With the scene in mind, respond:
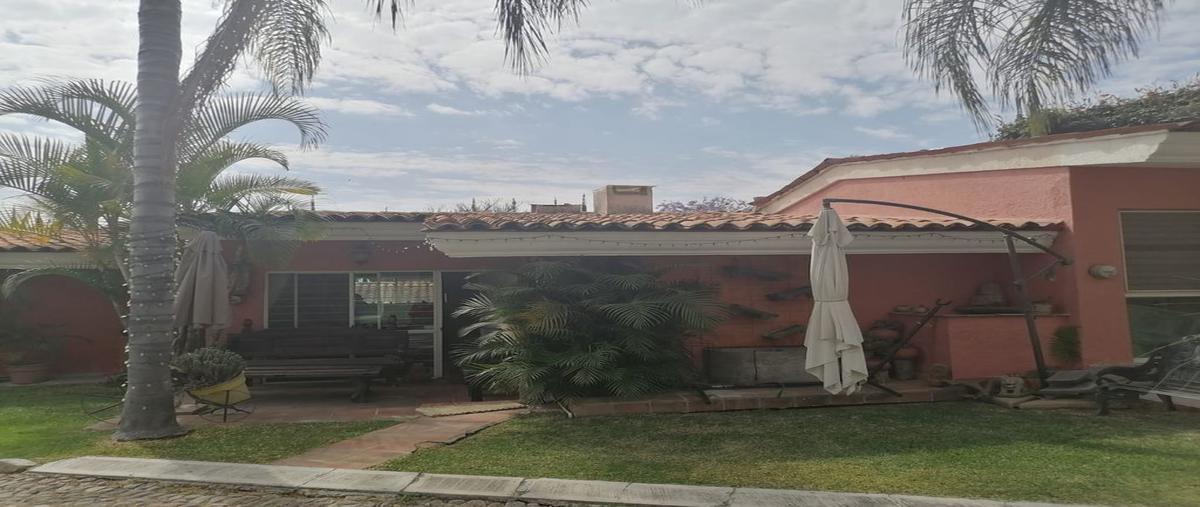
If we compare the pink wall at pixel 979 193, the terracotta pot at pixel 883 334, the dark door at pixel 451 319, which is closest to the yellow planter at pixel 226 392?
the dark door at pixel 451 319

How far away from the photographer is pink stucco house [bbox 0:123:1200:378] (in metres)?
8.10

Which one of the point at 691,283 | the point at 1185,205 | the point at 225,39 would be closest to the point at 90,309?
the point at 225,39

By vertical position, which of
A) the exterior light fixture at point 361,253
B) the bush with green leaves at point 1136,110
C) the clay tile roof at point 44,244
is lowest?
the exterior light fixture at point 361,253

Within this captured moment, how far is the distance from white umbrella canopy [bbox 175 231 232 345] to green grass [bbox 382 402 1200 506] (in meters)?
3.75

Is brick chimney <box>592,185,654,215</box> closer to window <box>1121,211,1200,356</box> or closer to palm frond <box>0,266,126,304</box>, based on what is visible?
window <box>1121,211,1200,356</box>

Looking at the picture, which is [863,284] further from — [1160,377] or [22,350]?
[22,350]

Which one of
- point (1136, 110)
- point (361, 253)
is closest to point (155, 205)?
point (361, 253)

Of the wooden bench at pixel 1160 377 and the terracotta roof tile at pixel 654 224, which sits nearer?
the wooden bench at pixel 1160 377

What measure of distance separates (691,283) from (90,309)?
31.8ft

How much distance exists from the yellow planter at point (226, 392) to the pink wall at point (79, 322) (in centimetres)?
473

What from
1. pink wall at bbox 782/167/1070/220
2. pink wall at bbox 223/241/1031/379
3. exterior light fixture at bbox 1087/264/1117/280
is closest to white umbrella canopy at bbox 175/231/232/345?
pink wall at bbox 223/241/1031/379

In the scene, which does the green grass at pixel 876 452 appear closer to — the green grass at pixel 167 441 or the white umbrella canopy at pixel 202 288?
the green grass at pixel 167 441

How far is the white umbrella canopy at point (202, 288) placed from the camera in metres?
7.89

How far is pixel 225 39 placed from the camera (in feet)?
23.5
